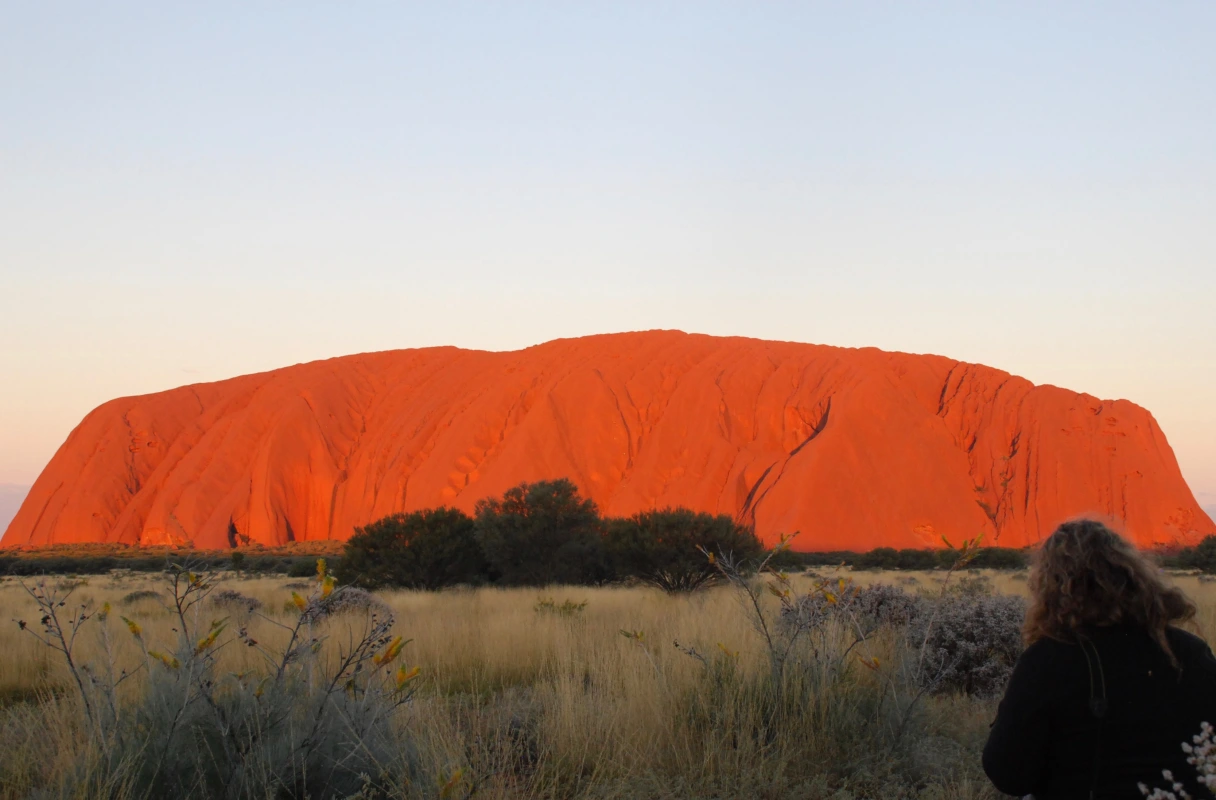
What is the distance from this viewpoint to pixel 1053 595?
294 centimetres

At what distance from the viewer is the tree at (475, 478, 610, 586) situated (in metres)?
22.6

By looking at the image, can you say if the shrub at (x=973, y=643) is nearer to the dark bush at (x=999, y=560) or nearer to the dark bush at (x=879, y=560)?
the dark bush at (x=999, y=560)

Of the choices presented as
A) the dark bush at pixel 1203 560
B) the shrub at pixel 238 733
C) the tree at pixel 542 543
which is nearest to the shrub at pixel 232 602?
the shrub at pixel 238 733

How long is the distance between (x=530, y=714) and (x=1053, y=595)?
4.10 m

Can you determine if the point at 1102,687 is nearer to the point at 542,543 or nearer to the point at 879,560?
the point at 542,543

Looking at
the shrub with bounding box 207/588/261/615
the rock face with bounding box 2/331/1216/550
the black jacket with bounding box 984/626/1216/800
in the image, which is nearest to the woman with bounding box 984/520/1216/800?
the black jacket with bounding box 984/626/1216/800

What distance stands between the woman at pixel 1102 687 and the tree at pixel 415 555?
20.3 m

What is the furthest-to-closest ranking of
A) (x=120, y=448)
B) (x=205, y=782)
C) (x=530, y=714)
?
(x=120, y=448) < (x=530, y=714) < (x=205, y=782)

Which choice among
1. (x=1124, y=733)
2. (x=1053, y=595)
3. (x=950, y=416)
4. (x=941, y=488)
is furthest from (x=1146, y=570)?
(x=950, y=416)

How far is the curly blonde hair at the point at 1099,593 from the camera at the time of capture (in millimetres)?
2844

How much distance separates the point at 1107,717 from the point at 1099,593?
0.38 m

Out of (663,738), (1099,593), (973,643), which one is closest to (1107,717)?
(1099,593)

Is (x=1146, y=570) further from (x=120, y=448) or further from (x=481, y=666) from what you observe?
(x=120, y=448)

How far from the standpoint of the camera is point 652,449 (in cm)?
5544
